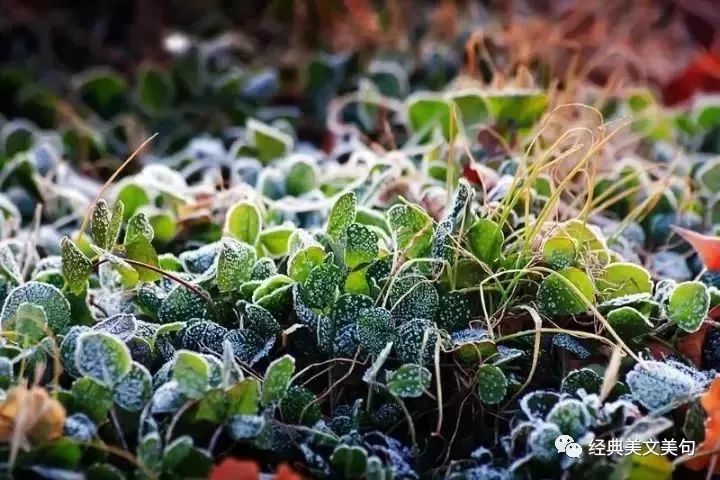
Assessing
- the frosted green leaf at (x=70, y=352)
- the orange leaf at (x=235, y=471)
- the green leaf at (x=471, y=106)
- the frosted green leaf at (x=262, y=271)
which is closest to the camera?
the orange leaf at (x=235, y=471)

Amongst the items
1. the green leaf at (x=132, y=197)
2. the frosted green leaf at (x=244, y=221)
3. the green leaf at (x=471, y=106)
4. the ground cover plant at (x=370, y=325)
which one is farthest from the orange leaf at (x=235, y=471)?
the green leaf at (x=471, y=106)

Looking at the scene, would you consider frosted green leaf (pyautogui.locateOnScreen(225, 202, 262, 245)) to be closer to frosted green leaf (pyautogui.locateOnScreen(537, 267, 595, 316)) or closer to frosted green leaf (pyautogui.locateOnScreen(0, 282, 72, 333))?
frosted green leaf (pyautogui.locateOnScreen(0, 282, 72, 333))

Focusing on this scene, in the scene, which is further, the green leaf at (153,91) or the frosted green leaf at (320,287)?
the green leaf at (153,91)

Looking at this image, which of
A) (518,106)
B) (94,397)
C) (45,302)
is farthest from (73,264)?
(518,106)

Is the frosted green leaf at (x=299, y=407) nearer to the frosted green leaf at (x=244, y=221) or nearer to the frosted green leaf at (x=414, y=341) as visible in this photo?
the frosted green leaf at (x=414, y=341)

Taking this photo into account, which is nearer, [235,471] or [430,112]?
[235,471]

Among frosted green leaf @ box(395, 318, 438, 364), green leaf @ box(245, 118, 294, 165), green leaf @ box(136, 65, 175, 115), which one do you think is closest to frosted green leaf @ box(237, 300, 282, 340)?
frosted green leaf @ box(395, 318, 438, 364)

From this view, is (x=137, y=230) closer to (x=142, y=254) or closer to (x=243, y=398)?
(x=142, y=254)
